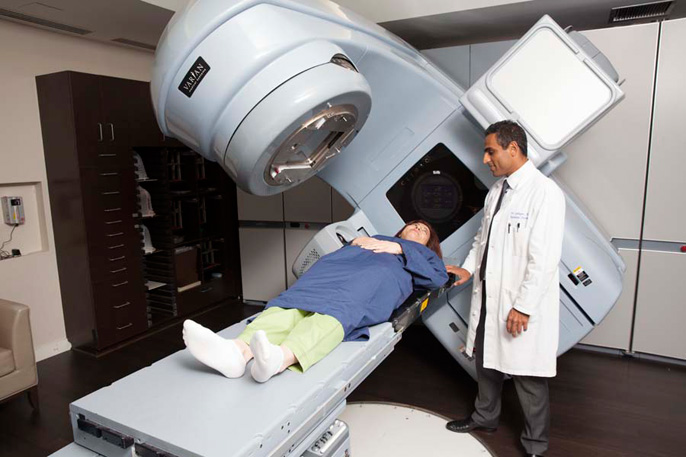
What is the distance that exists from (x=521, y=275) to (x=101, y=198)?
8.03 feet

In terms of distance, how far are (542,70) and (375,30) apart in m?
0.61

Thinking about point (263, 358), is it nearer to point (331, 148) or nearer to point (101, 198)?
point (331, 148)

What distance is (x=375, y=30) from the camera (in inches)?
63.3

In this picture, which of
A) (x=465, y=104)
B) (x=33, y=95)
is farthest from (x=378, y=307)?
(x=33, y=95)

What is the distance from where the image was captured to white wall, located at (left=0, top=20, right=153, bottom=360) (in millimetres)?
2572

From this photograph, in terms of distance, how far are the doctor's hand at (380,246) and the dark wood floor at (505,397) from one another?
2.89ft

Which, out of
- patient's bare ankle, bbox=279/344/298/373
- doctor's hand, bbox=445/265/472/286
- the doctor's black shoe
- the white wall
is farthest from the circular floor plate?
the white wall

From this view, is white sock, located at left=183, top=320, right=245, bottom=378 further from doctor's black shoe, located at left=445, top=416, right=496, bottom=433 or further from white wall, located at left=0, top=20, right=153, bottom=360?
white wall, located at left=0, top=20, right=153, bottom=360

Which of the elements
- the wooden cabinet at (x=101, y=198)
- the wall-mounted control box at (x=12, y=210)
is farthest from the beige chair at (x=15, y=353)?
the wall-mounted control box at (x=12, y=210)

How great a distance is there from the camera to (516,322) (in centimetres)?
164

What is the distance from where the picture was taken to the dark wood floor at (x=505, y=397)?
1895 millimetres

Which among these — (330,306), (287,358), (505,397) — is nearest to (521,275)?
(330,306)

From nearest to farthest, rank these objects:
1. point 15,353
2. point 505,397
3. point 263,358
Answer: point 263,358
point 15,353
point 505,397

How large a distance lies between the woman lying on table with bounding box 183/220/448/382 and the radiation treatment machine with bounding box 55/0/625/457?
0.15 feet
